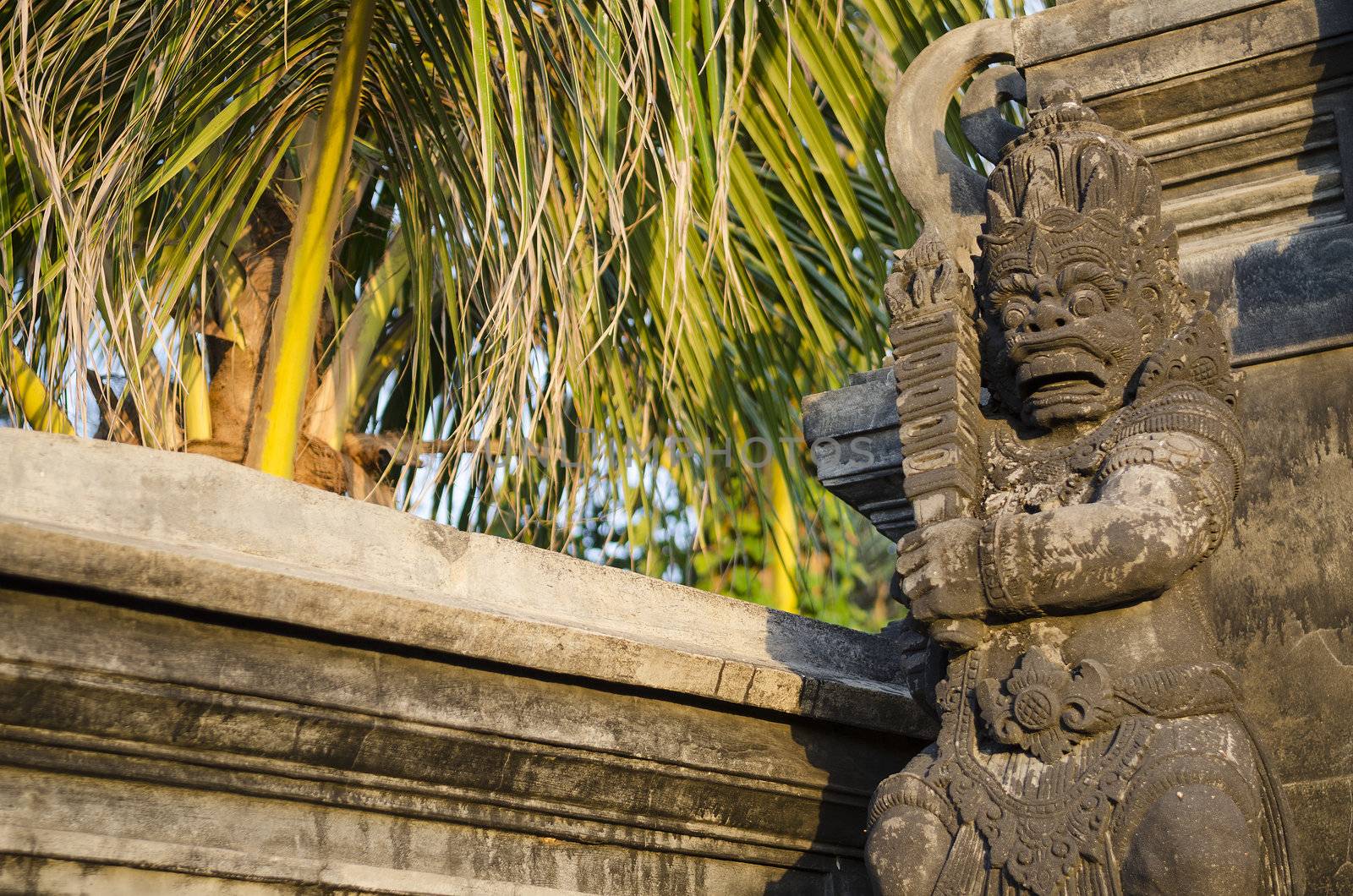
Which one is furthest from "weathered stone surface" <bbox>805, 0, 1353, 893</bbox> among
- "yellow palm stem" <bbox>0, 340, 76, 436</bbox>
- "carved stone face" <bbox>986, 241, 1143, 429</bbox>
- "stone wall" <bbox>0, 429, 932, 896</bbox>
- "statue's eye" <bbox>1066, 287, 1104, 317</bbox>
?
"yellow palm stem" <bbox>0, 340, 76, 436</bbox>

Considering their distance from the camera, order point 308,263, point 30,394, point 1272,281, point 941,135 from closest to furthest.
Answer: point 1272,281 < point 941,135 < point 308,263 < point 30,394

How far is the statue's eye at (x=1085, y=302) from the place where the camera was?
10.0 feet

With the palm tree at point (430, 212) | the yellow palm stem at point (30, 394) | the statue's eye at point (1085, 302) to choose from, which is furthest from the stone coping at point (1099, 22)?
the yellow palm stem at point (30, 394)

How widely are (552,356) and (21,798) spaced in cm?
214

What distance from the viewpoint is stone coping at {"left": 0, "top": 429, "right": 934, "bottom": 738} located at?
2.43m

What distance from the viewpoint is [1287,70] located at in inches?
141

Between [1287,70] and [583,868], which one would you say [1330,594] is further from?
[583,868]

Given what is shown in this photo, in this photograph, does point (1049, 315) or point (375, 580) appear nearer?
point (375, 580)

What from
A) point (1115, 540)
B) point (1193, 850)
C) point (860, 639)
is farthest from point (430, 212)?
point (1193, 850)

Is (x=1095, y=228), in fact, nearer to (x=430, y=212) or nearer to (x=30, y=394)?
(x=430, y=212)

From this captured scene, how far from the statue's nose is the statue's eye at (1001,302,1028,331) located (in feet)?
0.06

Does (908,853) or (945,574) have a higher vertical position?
(945,574)

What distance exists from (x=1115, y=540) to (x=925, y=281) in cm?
75

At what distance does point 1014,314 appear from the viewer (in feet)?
10.2
